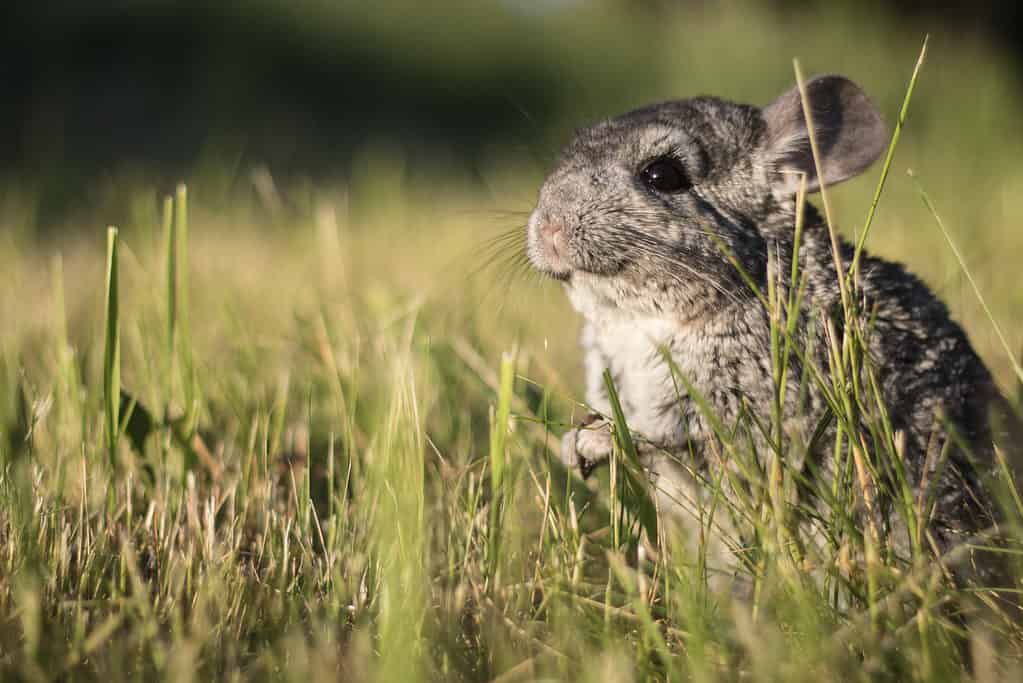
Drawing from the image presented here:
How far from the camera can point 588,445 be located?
6.97 ft

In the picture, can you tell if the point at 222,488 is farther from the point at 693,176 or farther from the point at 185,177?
the point at 185,177

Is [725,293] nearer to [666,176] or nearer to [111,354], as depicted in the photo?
[666,176]

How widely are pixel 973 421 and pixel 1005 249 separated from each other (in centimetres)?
300

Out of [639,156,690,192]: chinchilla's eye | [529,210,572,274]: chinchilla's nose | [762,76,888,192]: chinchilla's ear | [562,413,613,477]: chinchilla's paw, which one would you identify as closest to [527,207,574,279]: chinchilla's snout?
[529,210,572,274]: chinchilla's nose

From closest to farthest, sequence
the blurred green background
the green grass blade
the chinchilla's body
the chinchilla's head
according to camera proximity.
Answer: the green grass blade, the chinchilla's body, the chinchilla's head, the blurred green background

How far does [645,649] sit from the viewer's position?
153 centimetres

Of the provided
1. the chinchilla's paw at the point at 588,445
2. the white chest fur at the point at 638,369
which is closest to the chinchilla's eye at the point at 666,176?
the white chest fur at the point at 638,369

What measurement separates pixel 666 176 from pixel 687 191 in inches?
2.9

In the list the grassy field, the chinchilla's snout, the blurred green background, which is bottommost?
the grassy field

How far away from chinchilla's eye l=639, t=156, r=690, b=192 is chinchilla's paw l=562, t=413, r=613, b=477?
0.66 meters

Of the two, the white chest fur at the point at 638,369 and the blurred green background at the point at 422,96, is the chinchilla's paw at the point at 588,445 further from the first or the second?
the blurred green background at the point at 422,96

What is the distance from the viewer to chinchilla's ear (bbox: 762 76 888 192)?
235 centimetres

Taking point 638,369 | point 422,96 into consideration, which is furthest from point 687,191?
point 422,96

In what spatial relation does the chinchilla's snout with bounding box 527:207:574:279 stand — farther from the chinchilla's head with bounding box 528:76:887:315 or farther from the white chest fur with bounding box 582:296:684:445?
the white chest fur with bounding box 582:296:684:445
